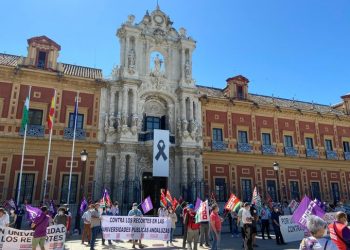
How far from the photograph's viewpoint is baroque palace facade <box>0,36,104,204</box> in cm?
1914

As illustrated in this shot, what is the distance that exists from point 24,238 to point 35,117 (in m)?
13.6

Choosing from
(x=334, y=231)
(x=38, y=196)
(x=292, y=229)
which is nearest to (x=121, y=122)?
(x=38, y=196)

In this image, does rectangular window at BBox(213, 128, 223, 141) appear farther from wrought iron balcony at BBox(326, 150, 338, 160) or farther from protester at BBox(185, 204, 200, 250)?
protester at BBox(185, 204, 200, 250)

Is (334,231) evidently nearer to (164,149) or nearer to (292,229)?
(292,229)

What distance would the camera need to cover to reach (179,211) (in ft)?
56.0

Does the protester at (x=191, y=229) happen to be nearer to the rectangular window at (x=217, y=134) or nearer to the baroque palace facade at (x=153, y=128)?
the baroque palace facade at (x=153, y=128)

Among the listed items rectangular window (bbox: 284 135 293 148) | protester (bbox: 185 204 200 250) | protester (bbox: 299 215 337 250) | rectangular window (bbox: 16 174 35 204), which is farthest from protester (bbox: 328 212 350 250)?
rectangular window (bbox: 284 135 293 148)

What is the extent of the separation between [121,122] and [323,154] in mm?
19557

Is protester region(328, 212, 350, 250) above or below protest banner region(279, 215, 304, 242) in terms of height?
above

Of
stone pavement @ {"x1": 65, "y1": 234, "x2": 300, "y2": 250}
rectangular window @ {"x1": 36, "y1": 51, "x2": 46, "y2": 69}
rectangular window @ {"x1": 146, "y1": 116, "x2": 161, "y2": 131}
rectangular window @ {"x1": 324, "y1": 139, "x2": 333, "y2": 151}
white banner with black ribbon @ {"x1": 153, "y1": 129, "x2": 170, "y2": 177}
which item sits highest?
rectangular window @ {"x1": 36, "y1": 51, "x2": 46, "y2": 69}

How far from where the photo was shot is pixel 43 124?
2044 centimetres

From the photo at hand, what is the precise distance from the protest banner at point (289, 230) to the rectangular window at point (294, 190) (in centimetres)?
1397

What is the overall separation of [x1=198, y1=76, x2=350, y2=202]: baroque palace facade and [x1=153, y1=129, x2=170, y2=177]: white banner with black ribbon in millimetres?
4383

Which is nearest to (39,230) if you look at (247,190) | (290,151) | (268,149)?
(247,190)
